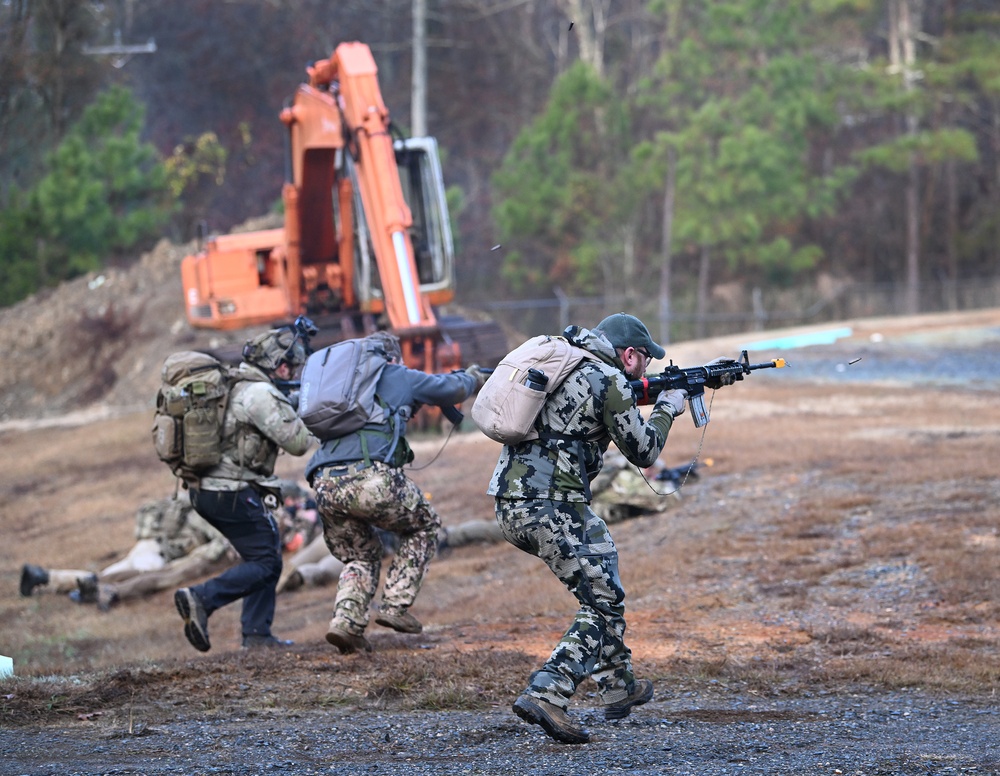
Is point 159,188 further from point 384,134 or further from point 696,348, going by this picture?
point 384,134

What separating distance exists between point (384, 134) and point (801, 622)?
9657 millimetres

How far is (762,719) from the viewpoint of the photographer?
6.27 m

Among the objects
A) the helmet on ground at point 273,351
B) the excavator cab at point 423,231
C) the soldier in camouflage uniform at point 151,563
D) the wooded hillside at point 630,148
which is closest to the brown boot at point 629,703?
the helmet on ground at point 273,351

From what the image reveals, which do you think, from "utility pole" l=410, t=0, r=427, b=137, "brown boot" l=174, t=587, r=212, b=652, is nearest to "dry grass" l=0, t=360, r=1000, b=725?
"brown boot" l=174, t=587, r=212, b=652

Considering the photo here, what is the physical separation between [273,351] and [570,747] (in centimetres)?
352

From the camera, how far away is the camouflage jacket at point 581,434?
575 cm

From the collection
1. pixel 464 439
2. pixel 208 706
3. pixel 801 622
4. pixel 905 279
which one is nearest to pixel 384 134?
pixel 464 439

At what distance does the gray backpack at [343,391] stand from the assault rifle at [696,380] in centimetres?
179

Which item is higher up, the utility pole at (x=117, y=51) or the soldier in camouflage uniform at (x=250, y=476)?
the utility pole at (x=117, y=51)

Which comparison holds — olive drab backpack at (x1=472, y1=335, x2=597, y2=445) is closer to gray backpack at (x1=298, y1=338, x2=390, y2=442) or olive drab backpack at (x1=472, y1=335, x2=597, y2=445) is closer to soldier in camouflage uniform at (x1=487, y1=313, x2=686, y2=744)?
soldier in camouflage uniform at (x1=487, y1=313, x2=686, y2=744)

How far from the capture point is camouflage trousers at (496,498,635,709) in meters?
5.81

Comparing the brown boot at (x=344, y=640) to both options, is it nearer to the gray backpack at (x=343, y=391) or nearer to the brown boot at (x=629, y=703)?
the gray backpack at (x=343, y=391)

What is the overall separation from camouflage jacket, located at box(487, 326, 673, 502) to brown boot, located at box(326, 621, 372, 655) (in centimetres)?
194

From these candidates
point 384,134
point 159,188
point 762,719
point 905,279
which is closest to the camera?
point 762,719
